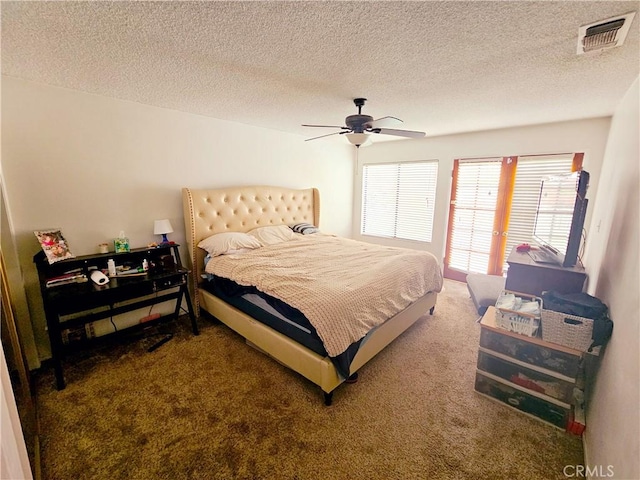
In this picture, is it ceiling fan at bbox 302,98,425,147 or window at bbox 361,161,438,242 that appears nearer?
A: ceiling fan at bbox 302,98,425,147

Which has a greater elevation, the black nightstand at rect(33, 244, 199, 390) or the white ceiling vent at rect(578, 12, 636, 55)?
the white ceiling vent at rect(578, 12, 636, 55)

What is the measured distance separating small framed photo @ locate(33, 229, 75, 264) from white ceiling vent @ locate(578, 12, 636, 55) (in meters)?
3.78

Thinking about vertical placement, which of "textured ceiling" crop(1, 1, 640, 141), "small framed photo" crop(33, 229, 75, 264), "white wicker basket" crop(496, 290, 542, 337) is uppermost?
"textured ceiling" crop(1, 1, 640, 141)

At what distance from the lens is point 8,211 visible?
6.77 feet

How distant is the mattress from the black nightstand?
18.7 inches

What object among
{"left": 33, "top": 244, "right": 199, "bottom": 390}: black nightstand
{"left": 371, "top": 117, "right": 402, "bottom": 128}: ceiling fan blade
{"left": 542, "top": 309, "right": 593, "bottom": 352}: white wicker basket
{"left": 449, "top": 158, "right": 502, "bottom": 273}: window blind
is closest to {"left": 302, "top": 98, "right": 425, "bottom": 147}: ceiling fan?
{"left": 371, "top": 117, "right": 402, "bottom": 128}: ceiling fan blade

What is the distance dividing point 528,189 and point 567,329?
267 cm

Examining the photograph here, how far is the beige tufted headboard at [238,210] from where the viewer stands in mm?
3000

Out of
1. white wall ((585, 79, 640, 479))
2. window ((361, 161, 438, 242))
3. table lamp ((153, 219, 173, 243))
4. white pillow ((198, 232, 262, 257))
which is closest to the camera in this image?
white wall ((585, 79, 640, 479))

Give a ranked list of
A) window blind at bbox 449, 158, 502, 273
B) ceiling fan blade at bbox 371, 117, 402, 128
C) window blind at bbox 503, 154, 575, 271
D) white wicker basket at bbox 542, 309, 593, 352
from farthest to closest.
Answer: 1. window blind at bbox 449, 158, 502, 273
2. window blind at bbox 503, 154, 575, 271
3. ceiling fan blade at bbox 371, 117, 402, 128
4. white wicker basket at bbox 542, 309, 593, 352

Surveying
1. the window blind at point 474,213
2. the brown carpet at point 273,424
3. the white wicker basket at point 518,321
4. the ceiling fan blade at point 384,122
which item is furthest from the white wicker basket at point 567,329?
the window blind at point 474,213

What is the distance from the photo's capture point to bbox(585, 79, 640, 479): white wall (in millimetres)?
1076

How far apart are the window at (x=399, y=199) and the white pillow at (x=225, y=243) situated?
288 cm

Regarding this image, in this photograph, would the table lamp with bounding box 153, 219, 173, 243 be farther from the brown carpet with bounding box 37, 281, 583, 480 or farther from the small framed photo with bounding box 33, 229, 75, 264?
the brown carpet with bounding box 37, 281, 583, 480
